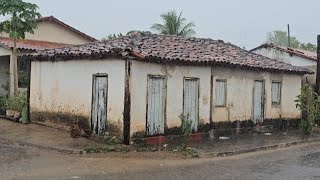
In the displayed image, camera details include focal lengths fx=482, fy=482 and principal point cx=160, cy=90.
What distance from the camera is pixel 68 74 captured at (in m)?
17.5

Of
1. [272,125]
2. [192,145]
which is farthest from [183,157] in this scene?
[272,125]

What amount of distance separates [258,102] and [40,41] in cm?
1384

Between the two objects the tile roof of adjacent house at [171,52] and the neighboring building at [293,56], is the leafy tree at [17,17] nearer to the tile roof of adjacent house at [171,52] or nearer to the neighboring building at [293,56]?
the tile roof of adjacent house at [171,52]

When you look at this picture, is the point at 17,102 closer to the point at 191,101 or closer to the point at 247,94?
the point at 191,101

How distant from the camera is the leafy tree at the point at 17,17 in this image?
2089 centimetres

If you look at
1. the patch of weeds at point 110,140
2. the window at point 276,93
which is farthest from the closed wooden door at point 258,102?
the patch of weeds at point 110,140

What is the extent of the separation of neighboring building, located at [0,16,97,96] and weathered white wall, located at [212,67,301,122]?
412 inches

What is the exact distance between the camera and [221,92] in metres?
19.2

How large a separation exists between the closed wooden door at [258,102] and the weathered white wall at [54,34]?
13.6 meters

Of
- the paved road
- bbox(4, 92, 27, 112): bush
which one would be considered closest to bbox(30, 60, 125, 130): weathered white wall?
bbox(4, 92, 27, 112): bush

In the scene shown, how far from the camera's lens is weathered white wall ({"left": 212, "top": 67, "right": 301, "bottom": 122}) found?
19219mm

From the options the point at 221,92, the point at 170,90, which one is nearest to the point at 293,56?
the point at 221,92

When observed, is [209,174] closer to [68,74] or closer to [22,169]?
[22,169]

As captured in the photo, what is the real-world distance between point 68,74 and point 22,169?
22.4ft
